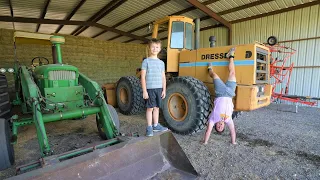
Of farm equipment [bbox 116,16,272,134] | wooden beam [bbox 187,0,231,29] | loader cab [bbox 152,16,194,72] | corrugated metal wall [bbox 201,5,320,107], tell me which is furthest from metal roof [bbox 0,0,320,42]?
farm equipment [bbox 116,16,272,134]

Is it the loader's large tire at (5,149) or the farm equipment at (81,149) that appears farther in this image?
the loader's large tire at (5,149)

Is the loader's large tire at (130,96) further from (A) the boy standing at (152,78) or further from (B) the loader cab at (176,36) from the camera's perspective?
(A) the boy standing at (152,78)

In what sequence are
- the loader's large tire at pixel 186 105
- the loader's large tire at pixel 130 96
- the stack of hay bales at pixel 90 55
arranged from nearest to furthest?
the loader's large tire at pixel 186 105
the loader's large tire at pixel 130 96
the stack of hay bales at pixel 90 55

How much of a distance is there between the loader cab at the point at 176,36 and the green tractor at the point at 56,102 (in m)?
1.94

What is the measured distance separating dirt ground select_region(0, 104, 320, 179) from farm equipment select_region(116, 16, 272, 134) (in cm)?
50

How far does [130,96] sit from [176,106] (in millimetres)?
1755

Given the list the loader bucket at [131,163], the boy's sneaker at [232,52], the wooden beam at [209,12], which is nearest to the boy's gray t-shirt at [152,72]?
the loader bucket at [131,163]

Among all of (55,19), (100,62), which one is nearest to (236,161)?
(100,62)

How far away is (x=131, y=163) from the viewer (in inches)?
76.5

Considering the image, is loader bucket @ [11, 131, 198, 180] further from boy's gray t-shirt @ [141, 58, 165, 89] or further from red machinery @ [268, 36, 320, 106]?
red machinery @ [268, 36, 320, 106]

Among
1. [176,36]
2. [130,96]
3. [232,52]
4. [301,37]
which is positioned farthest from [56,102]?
[301,37]

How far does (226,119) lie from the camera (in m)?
2.93

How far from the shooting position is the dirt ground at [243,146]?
2.29 m

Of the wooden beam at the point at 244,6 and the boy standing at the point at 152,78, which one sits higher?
the wooden beam at the point at 244,6
